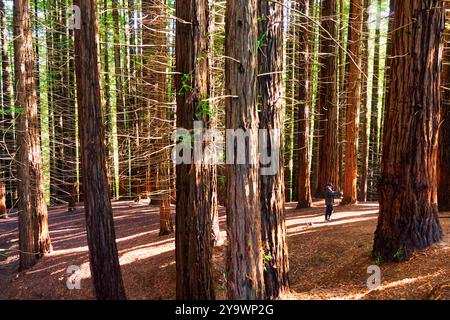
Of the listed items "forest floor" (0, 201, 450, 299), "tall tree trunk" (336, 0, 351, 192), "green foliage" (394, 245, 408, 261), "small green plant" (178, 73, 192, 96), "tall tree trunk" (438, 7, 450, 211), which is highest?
"tall tree trunk" (336, 0, 351, 192)

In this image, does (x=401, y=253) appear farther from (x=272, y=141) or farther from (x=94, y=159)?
(x=94, y=159)

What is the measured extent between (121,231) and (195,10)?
10.3 metres

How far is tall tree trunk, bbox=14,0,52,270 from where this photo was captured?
35.0ft

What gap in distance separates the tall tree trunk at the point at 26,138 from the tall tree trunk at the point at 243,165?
8707mm

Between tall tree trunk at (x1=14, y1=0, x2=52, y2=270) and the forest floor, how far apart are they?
1005mm

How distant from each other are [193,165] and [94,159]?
275 centimetres

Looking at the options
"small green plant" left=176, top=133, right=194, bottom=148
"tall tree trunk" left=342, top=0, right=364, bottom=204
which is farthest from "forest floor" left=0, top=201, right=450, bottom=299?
"small green plant" left=176, top=133, right=194, bottom=148

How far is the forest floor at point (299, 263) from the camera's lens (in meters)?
5.88

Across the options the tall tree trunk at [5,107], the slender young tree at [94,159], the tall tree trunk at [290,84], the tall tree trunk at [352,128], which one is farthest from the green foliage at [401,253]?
the tall tree trunk at [5,107]

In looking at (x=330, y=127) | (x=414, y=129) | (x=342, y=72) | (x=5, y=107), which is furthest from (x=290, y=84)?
(x=5, y=107)

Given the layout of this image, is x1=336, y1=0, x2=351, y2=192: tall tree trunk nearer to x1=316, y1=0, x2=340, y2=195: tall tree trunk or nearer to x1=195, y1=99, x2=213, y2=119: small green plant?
x1=316, y1=0, x2=340, y2=195: tall tree trunk

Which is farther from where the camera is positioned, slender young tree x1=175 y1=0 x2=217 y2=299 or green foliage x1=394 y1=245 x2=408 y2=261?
green foliage x1=394 y1=245 x2=408 y2=261

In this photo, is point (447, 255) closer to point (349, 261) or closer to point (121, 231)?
point (349, 261)
